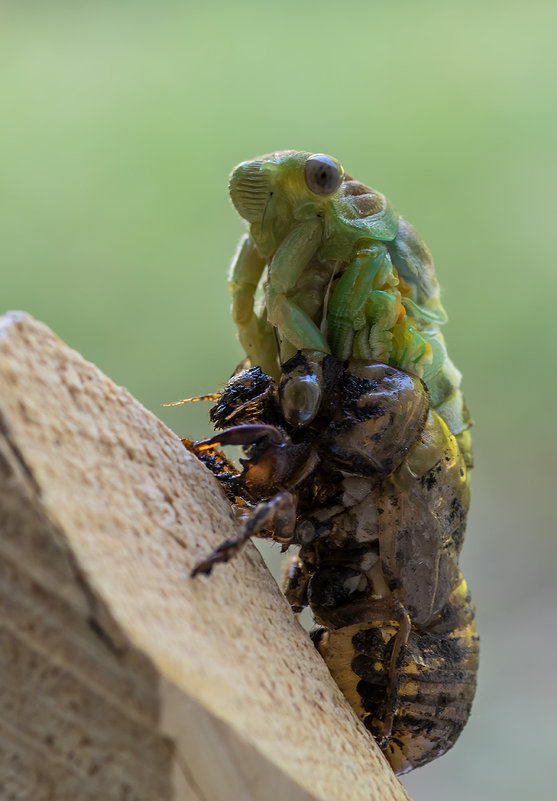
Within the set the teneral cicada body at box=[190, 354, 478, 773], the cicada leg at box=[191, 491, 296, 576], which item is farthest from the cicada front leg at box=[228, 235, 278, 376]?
the cicada leg at box=[191, 491, 296, 576]

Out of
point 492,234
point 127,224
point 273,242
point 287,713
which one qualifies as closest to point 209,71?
point 127,224

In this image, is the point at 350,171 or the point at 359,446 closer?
the point at 359,446

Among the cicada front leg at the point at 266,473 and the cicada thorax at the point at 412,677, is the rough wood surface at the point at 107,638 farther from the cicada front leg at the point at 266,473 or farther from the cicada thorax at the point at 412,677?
the cicada thorax at the point at 412,677

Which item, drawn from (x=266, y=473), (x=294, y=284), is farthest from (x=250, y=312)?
(x=266, y=473)

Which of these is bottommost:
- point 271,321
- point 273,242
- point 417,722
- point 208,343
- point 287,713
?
point 208,343

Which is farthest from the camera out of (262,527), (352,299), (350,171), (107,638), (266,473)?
(350,171)

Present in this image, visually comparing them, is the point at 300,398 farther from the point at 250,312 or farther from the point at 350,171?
the point at 350,171

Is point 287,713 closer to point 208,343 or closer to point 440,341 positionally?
point 440,341
